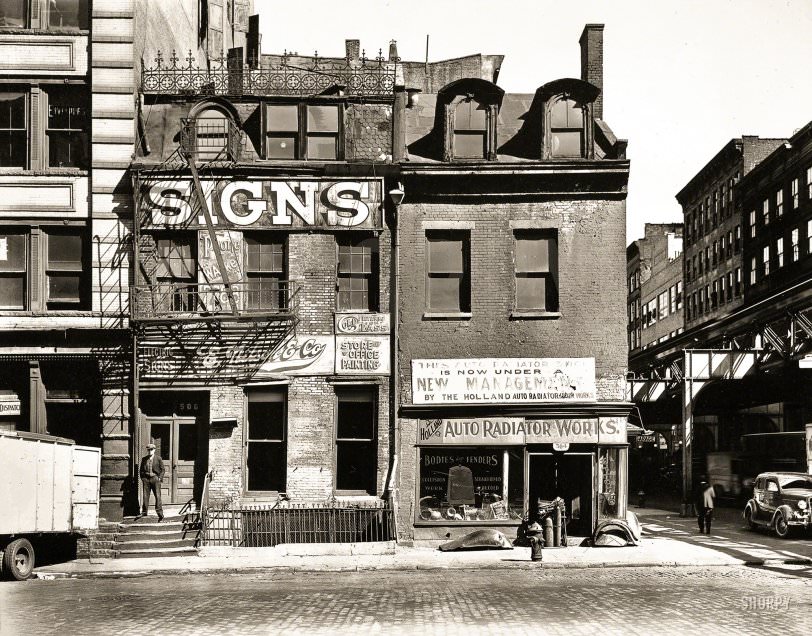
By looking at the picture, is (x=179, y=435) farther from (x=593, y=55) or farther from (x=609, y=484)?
(x=593, y=55)

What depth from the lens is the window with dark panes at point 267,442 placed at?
23.0 m

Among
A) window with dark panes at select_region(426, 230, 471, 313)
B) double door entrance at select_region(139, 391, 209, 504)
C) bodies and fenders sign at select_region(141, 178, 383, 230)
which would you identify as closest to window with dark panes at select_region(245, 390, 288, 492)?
double door entrance at select_region(139, 391, 209, 504)

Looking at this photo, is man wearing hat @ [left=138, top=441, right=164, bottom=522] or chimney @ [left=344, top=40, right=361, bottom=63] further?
chimney @ [left=344, top=40, right=361, bottom=63]

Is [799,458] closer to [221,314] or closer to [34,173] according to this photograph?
[221,314]

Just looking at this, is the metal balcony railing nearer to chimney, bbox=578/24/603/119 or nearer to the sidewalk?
the sidewalk

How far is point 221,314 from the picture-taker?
22.0 meters

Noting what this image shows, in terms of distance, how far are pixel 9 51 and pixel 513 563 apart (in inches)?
692

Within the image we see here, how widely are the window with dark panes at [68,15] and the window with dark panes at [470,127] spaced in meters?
9.89

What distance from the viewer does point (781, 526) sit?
25.2m

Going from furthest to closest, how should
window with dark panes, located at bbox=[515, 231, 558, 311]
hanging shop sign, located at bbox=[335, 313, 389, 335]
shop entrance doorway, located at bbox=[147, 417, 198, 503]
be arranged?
window with dark panes, located at bbox=[515, 231, 558, 311] → hanging shop sign, located at bbox=[335, 313, 389, 335] → shop entrance doorway, located at bbox=[147, 417, 198, 503]

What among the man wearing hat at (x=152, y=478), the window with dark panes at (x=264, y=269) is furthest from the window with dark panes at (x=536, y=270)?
the man wearing hat at (x=152, y=478)

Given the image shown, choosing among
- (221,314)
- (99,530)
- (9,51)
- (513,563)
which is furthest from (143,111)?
(513,563)

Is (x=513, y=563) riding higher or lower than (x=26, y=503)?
lower

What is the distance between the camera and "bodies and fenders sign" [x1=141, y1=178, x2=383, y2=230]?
23.2m
